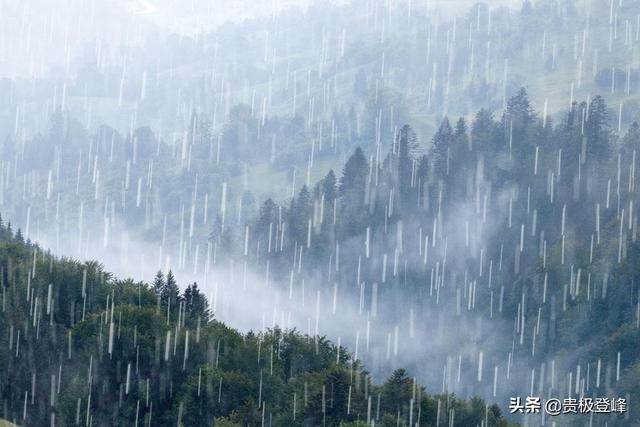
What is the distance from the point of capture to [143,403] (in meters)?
65.7

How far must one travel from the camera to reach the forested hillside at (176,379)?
6197 cm

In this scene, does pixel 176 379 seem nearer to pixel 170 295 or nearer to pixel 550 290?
pixel 170 295

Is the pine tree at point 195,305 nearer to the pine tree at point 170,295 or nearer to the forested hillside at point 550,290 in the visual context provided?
the pine tree at point 170,295

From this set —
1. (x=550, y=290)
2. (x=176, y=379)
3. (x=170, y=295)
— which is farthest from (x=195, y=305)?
(x=550, y=290)

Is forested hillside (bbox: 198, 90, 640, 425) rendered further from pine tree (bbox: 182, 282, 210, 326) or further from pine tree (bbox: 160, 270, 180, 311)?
pine tree (bbox: 160, 270, 180, 311)

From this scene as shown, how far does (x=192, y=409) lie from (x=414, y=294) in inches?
5339

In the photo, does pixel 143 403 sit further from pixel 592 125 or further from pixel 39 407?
pixel 592 125

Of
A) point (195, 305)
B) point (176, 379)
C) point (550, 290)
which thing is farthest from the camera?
point (550, 290)

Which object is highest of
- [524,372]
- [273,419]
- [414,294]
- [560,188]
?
[560,188]

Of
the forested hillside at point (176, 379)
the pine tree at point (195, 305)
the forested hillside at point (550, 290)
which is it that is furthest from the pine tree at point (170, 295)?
the forested hillside at point (550, 290)

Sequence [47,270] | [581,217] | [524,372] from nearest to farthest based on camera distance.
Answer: [47,270] → [524,372] → [581,217]

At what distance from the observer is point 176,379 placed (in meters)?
68.7

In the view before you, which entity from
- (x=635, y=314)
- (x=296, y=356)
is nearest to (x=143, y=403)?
(x=296, y=356)

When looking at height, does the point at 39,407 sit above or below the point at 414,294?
below
